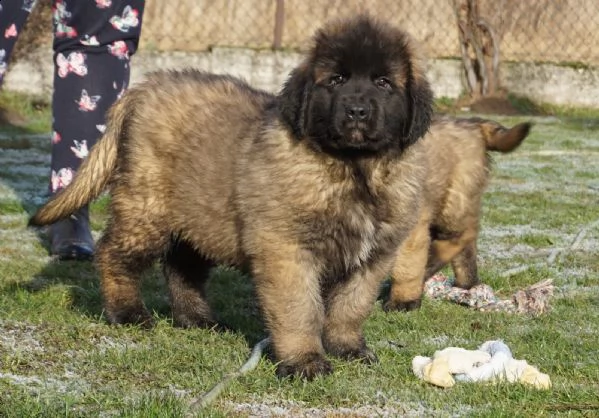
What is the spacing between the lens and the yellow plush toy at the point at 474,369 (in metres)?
3.07

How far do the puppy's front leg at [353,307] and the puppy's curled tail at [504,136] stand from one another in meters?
1.79

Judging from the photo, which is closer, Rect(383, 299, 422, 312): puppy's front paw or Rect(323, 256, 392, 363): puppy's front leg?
Rect(323, 256, 392, 363): puppy's front leg

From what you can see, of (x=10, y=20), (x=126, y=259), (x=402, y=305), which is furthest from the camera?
(x=10, y=20)

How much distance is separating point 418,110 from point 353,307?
68cm

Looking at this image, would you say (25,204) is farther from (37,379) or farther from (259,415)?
(259,415)

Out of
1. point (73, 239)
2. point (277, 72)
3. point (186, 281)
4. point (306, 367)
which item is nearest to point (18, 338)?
point (186, 281)

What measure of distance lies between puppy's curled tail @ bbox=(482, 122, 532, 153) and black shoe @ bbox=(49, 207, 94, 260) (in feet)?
6.53

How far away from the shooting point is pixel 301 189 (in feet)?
10.7

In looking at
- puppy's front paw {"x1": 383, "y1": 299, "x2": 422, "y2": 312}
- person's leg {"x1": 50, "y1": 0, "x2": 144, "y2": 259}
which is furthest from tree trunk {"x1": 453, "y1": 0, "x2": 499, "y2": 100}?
puppy's front paw {"x1": 383, "y1": 299, "x2": 422, "y2": 312}

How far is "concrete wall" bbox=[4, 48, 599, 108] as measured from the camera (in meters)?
12.0

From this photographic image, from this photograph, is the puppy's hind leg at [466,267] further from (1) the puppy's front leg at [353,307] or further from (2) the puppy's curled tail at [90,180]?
(2) the puppy's curled tail at [90,180]

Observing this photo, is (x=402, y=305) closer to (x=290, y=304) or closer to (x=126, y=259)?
(x=126, y=259)

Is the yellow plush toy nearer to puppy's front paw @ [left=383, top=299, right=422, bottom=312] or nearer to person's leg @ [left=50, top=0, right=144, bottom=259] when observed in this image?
puppy's front paw @ [left=383, top=299, right=422, bottom=312]

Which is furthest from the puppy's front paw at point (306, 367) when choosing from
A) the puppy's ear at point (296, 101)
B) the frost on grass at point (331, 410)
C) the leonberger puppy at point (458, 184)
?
the leonberger puppy at point (458, 184)
